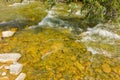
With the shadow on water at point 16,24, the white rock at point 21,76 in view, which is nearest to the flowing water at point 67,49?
the white rock at point 21,76

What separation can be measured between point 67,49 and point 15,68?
2030mm

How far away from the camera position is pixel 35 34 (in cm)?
952

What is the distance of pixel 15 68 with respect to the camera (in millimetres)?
7184

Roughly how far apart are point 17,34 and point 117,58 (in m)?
4.07

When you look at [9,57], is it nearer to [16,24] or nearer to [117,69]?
[16,24]

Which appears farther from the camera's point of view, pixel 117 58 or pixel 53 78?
pixel 117 58

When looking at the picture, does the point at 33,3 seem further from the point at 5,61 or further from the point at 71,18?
the point at 5,61

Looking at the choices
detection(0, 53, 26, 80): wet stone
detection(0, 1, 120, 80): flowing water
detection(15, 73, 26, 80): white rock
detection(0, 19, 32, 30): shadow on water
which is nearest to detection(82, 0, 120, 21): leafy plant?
detection(0, 1, 120, 80): flowing water

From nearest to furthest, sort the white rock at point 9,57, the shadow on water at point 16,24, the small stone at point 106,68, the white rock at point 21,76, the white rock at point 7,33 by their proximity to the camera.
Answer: the white rock at point 21,76 → the small stone at point 106,68 → the white rock at point 9,57 → the white rock at point 7,33 → the shadow on water at point 16,24

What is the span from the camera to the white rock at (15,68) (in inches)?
277

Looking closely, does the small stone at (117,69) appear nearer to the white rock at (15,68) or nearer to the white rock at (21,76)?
the white rock at (21,76)

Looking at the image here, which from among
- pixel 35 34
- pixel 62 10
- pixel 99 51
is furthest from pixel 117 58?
pixel 62 10

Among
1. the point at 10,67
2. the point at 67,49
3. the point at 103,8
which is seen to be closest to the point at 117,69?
the point at 67,49

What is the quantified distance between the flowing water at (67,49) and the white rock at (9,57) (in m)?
0.20
